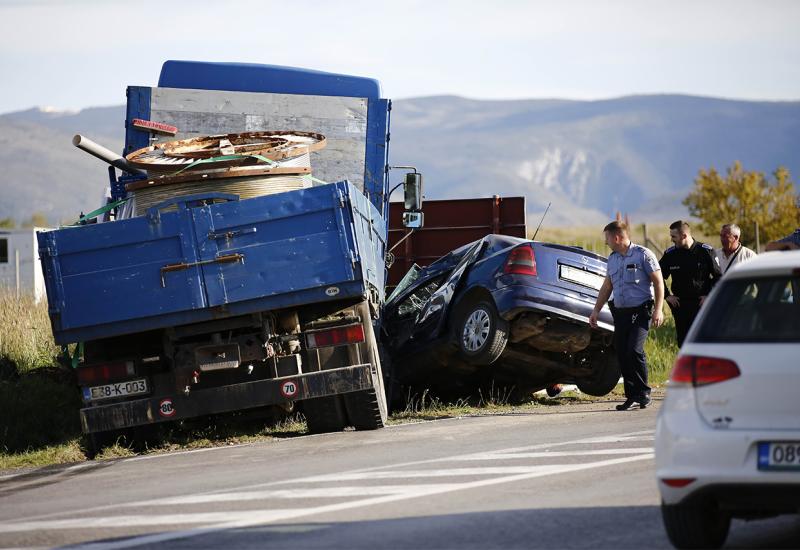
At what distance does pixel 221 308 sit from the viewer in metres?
12.1

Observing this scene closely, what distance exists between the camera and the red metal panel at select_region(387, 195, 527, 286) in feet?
75.6

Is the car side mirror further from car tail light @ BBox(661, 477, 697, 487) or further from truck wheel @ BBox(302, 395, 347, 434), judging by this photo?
car tail light @ BBox(661, 477, 697, 487)

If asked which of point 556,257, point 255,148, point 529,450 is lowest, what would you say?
point 529,450

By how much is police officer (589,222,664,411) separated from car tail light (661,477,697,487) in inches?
275

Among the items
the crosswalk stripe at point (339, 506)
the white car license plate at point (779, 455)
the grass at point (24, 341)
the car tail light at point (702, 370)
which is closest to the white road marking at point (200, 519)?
the crosswalk stripe at point (339, 506)

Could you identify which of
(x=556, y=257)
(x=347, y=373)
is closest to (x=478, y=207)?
(x=556, y=257)

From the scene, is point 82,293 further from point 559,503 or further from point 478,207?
point 478,207

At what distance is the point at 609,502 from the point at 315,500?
1801 mm

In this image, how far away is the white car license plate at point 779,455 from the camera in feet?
20.8

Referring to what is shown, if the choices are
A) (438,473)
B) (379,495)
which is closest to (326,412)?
(438,473)

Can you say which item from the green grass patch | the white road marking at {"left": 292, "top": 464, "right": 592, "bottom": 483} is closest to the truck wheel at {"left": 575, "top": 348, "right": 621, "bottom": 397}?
the green grass patch

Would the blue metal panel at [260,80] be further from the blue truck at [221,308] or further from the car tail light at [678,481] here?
the car tail light at [678,481]

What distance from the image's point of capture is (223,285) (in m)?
12.0

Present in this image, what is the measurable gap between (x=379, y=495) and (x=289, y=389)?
3652mm
